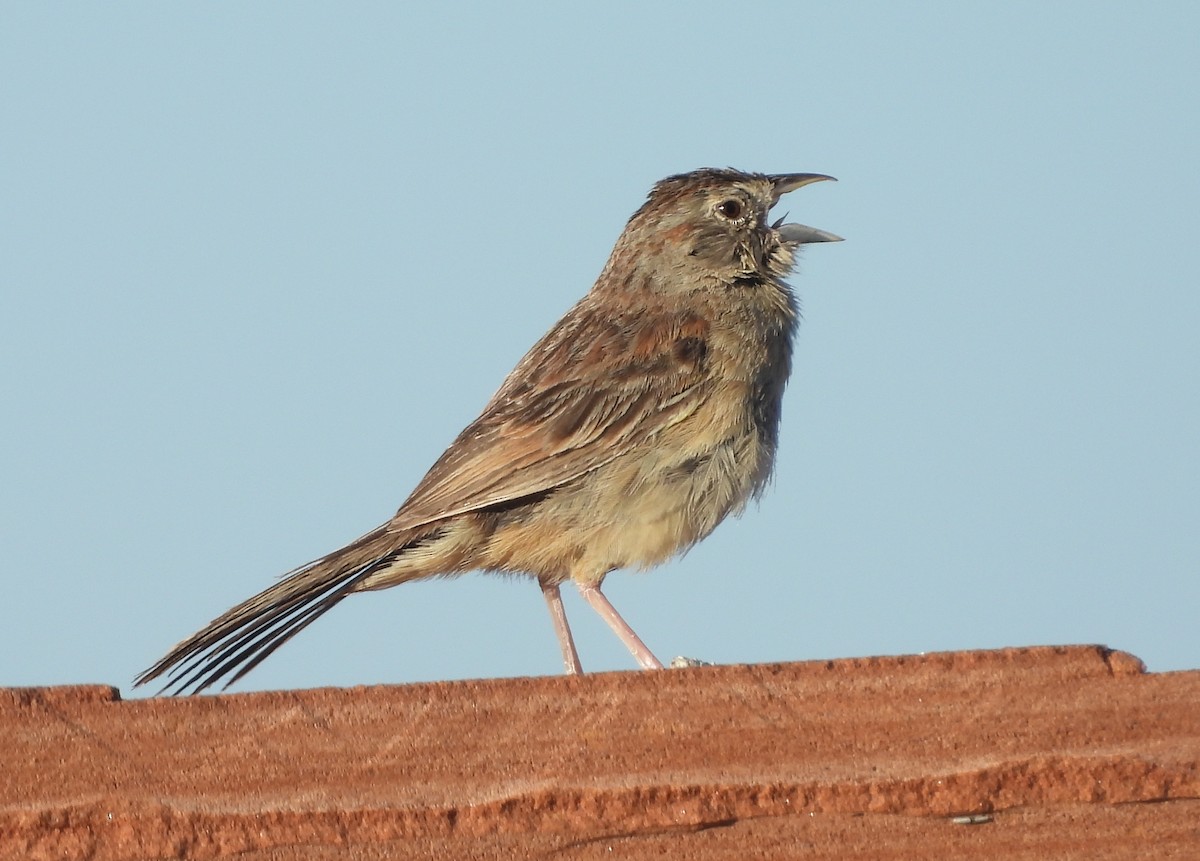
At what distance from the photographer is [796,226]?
20.5 feet

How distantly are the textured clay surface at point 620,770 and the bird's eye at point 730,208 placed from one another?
3.65 meters

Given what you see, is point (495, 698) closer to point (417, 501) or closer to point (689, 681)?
point (689, 681)

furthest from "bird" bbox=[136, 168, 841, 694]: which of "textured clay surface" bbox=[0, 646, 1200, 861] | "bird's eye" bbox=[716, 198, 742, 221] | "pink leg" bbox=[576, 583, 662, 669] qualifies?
"textured clay surface" bbox=[0, 646, 1200, 861]

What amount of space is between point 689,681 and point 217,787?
771 mm

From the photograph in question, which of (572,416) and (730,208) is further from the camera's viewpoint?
(730,208)

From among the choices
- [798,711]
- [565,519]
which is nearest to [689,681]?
[798,711]

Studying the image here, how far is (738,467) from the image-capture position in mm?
5402

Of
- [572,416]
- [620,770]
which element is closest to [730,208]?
[572,416]

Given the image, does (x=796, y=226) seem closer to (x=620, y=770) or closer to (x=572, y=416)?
(x=572, y=416)

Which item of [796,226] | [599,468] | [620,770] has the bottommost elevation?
[620,770]

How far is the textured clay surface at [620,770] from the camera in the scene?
8.41ft

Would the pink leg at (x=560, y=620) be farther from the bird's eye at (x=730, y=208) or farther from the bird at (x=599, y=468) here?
the bird's eye at (x=730, y=208)

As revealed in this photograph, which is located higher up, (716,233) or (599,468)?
(716,233)

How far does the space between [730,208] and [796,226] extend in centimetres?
25
